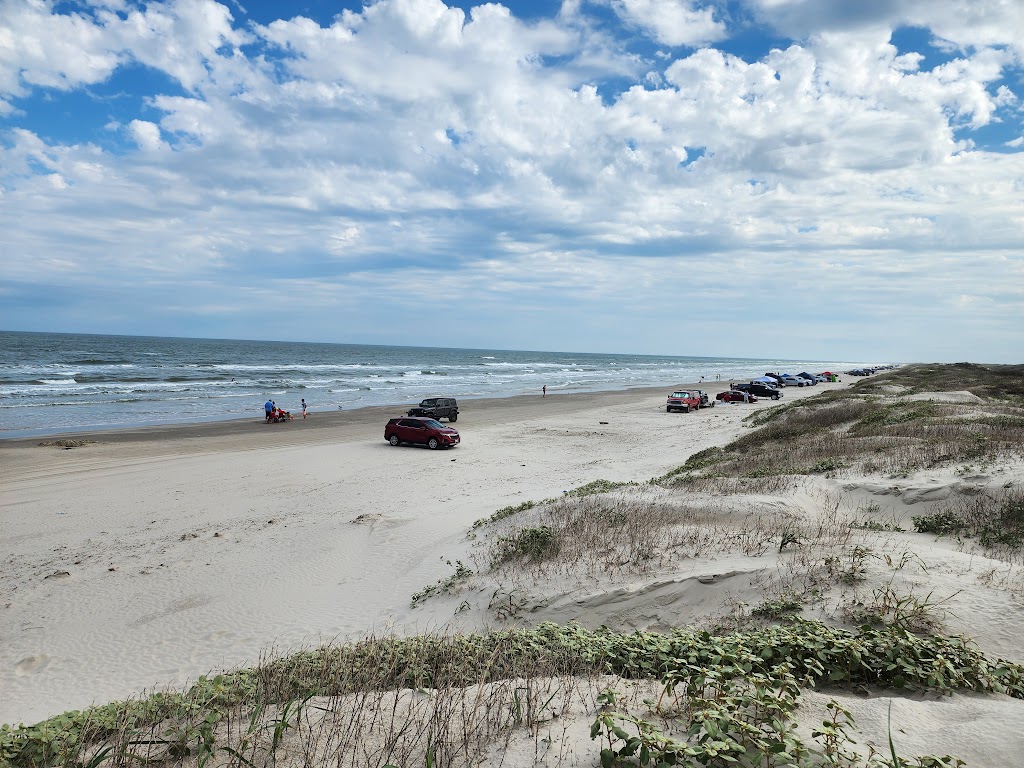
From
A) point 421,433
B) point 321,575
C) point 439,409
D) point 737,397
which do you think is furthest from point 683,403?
point 321,575

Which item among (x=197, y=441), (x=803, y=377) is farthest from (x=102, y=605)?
(x=803, y=377)

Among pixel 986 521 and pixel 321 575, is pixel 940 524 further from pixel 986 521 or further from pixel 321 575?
pixel 321 575

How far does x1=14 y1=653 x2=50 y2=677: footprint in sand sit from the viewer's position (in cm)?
848

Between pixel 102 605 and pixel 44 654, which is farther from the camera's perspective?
pixel 102 605

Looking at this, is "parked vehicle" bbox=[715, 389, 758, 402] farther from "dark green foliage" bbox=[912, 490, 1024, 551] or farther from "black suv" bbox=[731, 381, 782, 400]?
"dark green foliage" bbox=[912, 490, 1024, 551]

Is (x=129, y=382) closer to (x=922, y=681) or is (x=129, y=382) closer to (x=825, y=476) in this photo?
(x=825, y=476)

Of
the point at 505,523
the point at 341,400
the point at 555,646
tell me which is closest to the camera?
the point at 555,646

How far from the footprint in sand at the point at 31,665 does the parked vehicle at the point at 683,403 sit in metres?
42.2

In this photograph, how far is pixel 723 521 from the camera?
11180 mm

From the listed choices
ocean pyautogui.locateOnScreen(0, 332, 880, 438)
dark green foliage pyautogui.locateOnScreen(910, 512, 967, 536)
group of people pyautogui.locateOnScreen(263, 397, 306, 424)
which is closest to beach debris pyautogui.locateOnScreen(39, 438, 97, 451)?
ocean pyautogui.locateOnScreen(0, 332, 880, 438)

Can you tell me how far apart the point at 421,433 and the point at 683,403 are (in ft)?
83.3

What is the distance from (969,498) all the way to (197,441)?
110ft

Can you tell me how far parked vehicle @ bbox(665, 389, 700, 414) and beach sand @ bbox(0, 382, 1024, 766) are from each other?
2227 cm

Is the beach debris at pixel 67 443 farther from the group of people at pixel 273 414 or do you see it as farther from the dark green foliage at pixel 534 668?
the dark green foliage at pixel 534 668
